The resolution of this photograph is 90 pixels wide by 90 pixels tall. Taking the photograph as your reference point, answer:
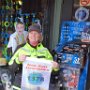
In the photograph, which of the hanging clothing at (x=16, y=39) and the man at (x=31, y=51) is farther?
the hanging clothing at (x=16, y=39)

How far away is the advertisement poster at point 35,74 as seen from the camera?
498 cm

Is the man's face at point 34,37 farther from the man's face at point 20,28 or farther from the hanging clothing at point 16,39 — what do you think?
the man's face at point 20,28

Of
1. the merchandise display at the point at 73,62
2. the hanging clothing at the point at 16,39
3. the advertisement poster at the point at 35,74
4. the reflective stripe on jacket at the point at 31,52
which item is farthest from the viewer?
the hanging clothing at the point at 16,39

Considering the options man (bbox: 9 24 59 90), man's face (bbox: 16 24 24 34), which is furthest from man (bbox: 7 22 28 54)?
man (bbox: 9 24 59 90)

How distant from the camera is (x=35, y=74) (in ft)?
16.5

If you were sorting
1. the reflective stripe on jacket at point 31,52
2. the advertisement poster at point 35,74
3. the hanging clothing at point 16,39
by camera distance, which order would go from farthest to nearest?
the hanging clothing at point 16,39 < the reflective stripe on jacket at point 31,52 < the advertisement poster at point 35,74

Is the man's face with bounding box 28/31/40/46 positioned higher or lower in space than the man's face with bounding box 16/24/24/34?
higher

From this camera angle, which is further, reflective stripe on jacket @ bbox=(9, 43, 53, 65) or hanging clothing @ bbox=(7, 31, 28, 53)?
hanging clothing @ bbox=(7, 31, 28, 53)

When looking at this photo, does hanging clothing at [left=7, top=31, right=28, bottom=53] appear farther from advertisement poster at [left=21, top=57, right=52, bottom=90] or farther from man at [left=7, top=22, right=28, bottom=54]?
advertisement poster at [left=21, top=57, right=52, bottom=90]

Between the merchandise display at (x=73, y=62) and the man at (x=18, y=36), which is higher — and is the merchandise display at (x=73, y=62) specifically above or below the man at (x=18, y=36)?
below

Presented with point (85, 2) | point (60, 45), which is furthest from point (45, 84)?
point (85, 2)

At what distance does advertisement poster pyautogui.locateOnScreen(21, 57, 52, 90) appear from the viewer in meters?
4.98

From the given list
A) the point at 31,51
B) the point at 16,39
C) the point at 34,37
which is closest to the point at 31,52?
the point at 31,51

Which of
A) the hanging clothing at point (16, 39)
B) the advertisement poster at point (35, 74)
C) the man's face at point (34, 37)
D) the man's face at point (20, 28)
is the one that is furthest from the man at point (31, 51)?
the man's face at point (20, 28)
